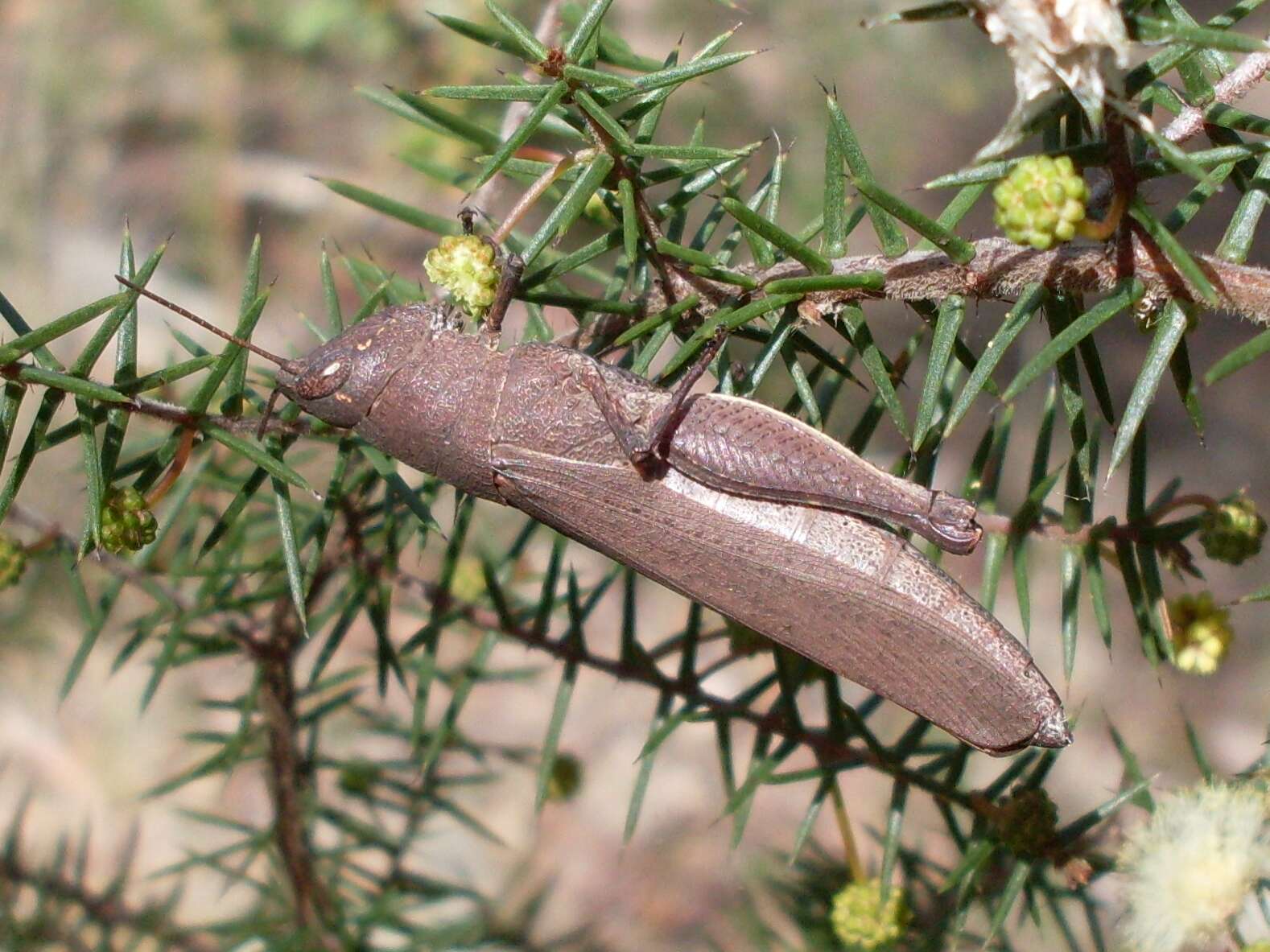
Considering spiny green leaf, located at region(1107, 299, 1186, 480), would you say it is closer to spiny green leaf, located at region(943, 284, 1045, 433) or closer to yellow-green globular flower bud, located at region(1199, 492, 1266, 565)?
spiny green leaf, located at region(943, 284, 1045, 433)

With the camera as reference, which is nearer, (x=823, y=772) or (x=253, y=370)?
(x=823, y=772)

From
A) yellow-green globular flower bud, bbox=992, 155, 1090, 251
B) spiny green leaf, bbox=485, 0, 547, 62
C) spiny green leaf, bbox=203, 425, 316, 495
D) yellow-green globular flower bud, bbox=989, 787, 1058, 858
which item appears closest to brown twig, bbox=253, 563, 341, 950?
spiny green leaf, bbox=203, 425, 316, 495

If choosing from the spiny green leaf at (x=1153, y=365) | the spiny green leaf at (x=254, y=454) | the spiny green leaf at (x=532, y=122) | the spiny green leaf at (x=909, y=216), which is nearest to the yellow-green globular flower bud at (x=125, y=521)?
the spiny green leaf at (x=254, y=454)

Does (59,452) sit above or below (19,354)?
above

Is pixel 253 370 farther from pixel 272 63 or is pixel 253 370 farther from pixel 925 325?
pixel 272 63

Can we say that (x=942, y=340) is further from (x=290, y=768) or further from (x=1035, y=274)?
(x=290, y=768)

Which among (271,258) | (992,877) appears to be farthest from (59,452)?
(992,877)
